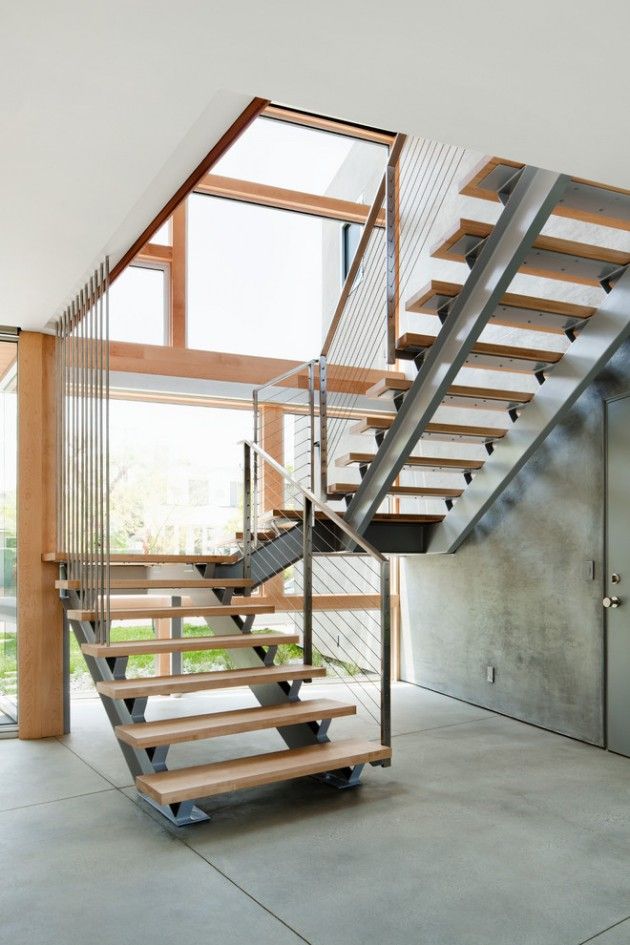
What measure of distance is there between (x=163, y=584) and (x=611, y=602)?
2.73m

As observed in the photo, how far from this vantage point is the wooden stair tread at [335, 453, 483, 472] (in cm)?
513

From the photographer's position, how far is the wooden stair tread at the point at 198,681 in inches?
154

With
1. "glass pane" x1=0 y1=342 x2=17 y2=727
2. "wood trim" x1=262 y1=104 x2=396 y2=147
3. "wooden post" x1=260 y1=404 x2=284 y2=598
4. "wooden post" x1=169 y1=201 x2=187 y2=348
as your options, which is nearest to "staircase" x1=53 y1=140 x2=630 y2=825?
"glass pane" x1=0 y1=342 x2=17 y2=727

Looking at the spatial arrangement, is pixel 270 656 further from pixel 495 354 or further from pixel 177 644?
pixel 495 354

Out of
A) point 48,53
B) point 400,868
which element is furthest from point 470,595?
point 48,53

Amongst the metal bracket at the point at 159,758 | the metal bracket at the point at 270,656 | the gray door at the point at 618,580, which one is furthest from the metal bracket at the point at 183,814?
the gray door at the point at 618,580

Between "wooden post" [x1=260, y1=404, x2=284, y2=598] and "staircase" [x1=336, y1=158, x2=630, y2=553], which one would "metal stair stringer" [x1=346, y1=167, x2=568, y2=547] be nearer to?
"staircase" [x1=336, y1=158, x2=630, y2=553]

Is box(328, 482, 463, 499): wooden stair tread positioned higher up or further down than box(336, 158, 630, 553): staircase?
further down

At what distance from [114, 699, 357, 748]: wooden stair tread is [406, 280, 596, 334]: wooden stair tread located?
2191mm

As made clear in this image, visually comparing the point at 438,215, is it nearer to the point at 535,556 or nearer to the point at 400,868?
the point at 535,556

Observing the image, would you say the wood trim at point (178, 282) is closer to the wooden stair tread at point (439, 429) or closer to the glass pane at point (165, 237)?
the glass pane at point (165, 237)

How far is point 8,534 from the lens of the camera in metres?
5.40

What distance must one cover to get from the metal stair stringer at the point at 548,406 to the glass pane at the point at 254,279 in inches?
96.9

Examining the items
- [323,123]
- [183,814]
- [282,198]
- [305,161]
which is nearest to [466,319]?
[183,814]
